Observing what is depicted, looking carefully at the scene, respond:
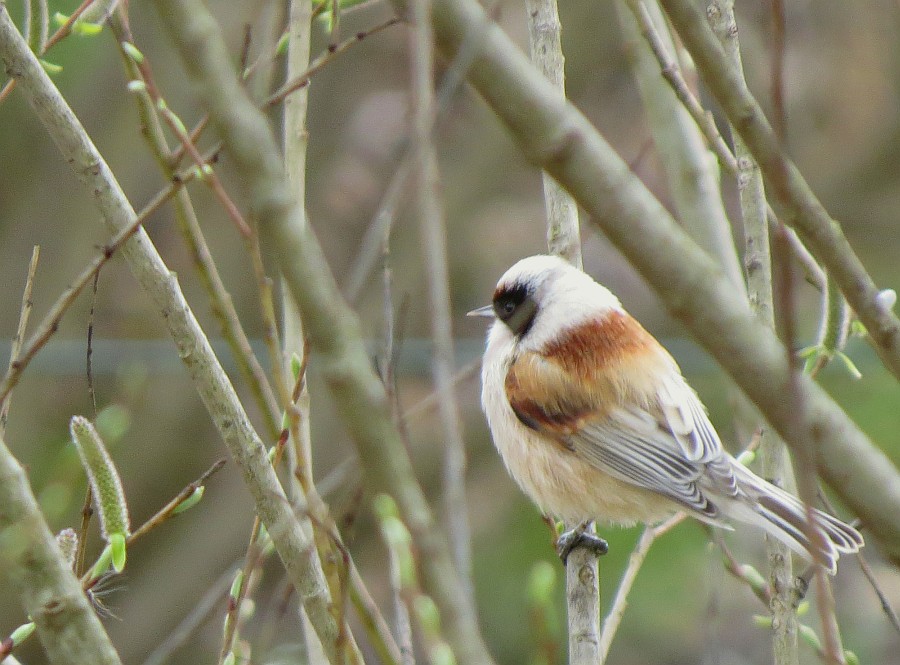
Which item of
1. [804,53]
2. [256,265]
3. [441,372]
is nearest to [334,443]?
[804,53]

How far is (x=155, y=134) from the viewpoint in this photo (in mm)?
2197

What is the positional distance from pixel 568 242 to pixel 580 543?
0.82 metres

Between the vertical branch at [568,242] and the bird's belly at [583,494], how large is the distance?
425 millimetres

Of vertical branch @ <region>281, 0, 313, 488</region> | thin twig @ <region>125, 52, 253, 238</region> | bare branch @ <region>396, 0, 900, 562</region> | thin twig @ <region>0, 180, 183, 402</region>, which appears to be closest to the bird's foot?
vertical branch @ <region>281, 0, 313, 488</region>

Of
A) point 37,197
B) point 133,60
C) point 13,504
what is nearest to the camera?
point 13,504

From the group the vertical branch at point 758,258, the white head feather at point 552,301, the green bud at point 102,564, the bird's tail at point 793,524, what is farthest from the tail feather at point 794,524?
the green bud at point 102,564

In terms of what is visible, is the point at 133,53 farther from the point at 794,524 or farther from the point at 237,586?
the point at 794,524

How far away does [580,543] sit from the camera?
10.3 ft

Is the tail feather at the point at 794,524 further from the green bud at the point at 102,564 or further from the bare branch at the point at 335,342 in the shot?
the bare branch at the point at 335,342

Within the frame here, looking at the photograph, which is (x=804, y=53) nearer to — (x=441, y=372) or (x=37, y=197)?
(x=37, y=197)

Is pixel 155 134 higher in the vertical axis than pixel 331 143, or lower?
higher

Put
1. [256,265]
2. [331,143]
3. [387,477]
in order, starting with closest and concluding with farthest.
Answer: [387,477]
[256,265]
[331,143]

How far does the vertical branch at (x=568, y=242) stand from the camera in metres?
2.51

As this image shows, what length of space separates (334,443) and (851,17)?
419 cm
